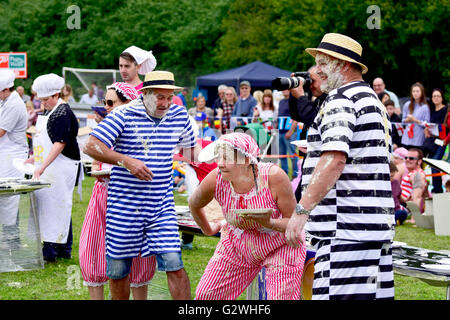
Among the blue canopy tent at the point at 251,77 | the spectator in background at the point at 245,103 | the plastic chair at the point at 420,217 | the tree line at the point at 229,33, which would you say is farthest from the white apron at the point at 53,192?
the blue canopy tent at the point at 251,77

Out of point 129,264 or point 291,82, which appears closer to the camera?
point 129,264

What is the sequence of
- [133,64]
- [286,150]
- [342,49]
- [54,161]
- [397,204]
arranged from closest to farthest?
[342,49] < [133,64] < [54,161] < [397,204] < [286,150]

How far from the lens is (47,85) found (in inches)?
309

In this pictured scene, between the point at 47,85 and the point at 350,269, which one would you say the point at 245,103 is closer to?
the point at 47,85

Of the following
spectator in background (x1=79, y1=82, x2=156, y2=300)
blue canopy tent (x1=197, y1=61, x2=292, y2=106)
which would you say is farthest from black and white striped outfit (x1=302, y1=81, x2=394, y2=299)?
blue canopy tent (x1=197, y1=61, x2=292, y2=106)

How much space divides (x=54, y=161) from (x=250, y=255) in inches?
152

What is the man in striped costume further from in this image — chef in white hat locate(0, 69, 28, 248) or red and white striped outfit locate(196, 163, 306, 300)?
red and white striped outfit locate(196, 163, 306, 300)

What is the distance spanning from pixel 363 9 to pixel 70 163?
1677 cm

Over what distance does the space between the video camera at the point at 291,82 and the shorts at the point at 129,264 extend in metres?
1.31

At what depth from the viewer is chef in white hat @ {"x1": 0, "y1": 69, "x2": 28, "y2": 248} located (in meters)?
8.30

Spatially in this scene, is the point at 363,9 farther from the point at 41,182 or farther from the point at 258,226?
the point at 258,226

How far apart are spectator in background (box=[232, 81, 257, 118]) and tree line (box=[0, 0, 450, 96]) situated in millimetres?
4128

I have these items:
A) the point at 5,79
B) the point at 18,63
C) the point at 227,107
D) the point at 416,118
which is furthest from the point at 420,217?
the point at 18,63

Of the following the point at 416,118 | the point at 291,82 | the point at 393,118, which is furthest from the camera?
the point at 393,118
